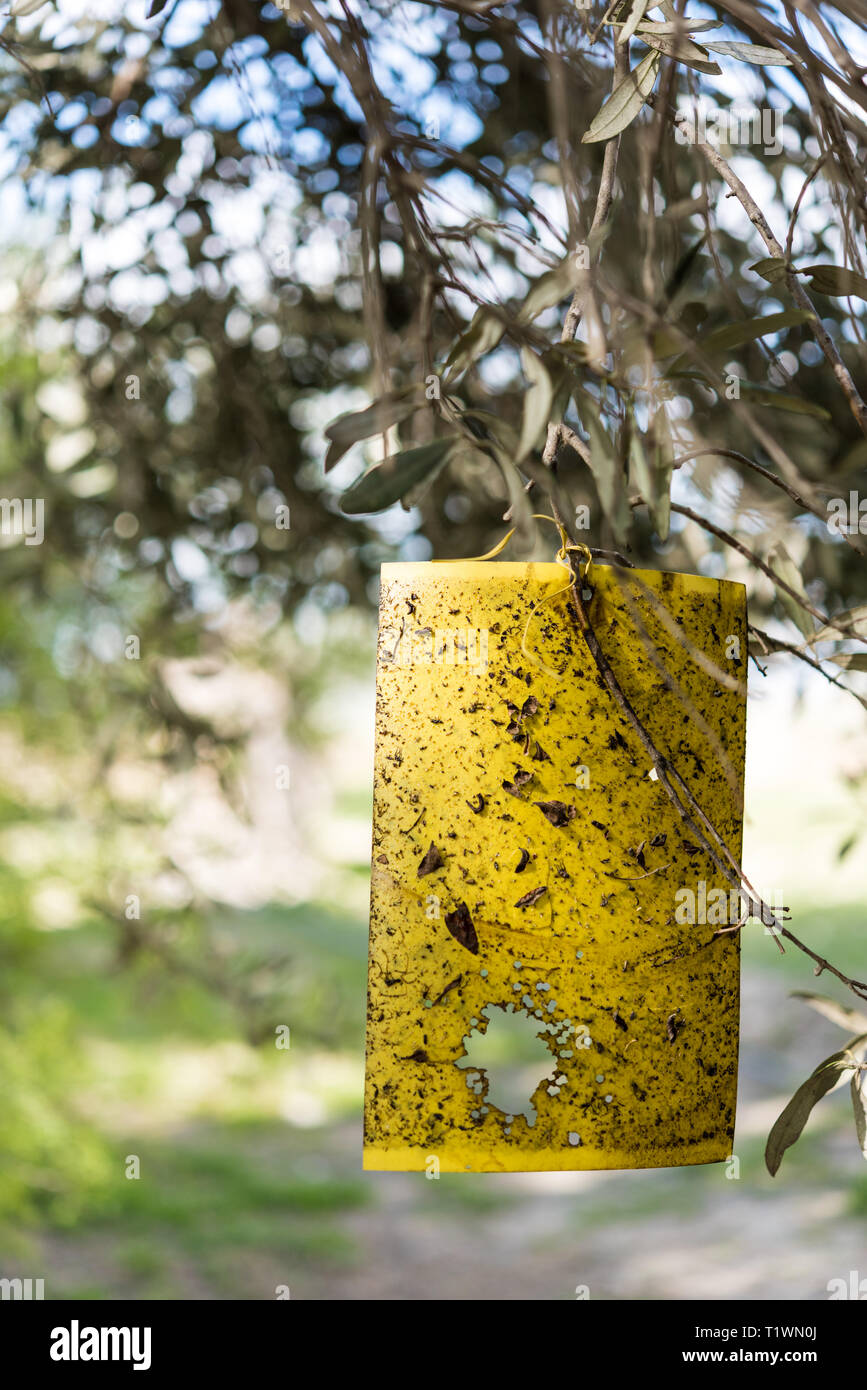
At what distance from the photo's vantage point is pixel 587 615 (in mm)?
506

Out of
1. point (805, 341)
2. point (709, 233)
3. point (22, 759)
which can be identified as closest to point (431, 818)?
point (709, 233)

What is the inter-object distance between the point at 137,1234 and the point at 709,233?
3.08 meters

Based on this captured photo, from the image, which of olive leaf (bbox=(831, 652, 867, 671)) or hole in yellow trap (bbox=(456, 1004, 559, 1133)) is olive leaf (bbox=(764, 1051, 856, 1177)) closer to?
olive leaf (bbox=(831, 652, 867, 671))

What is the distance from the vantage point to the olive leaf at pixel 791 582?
0.58 m

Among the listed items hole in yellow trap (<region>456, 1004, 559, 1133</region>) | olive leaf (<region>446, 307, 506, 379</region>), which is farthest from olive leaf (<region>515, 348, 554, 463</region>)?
hole in yellow trap (<region>456, 1004, 559, 1133</region>)

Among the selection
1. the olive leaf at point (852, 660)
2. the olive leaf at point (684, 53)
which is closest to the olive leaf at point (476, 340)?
the olive leaf at point (684, 53)

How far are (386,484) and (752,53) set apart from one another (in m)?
0.26

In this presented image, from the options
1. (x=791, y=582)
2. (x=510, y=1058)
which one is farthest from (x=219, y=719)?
(x=510, y=1058)

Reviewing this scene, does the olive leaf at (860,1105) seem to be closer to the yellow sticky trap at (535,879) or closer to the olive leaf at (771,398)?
the yellow sticky trap at (535,879)

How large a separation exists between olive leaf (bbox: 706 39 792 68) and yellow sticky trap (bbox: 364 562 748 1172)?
0.22m

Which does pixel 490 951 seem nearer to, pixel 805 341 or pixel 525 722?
pixel 525 722

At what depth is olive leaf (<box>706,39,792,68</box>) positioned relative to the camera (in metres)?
0.51


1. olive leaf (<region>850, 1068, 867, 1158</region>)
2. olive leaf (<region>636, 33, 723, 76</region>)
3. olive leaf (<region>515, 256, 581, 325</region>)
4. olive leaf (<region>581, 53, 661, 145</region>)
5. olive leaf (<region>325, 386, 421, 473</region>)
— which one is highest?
olive leaf (<region>636, 33, 723, 76</region>)

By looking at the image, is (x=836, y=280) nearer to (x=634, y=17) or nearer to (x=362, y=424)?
(x=634, y=17)
